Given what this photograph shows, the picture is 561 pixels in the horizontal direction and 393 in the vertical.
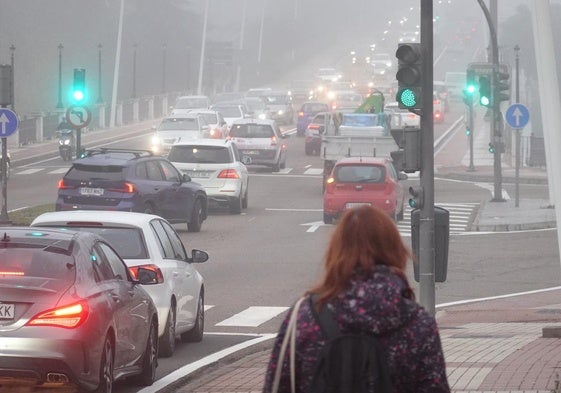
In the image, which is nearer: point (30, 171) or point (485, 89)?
point (485, 89)

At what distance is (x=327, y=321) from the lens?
5.67 m

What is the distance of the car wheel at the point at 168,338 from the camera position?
15.4 metres

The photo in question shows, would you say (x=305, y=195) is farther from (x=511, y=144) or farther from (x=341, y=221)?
(x=341, y=221)

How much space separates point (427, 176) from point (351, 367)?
31.0 feet

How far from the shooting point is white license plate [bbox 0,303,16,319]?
1098 cm

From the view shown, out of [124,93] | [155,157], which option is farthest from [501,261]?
[124,93]

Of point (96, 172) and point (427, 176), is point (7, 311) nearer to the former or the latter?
point (427, 176)

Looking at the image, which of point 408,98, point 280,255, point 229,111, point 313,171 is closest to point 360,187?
point 280,255

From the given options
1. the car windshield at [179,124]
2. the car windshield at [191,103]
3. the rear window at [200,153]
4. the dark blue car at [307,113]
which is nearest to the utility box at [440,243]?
the rear window at [200,153]

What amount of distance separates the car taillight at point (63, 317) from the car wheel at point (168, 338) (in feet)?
13.8

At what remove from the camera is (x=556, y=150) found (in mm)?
18812

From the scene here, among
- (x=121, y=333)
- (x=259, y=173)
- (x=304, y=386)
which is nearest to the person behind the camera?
(x=304, y=386)

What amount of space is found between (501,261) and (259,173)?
25.0 m

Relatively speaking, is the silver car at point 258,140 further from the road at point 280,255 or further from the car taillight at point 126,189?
the car taillight at point 126,189
